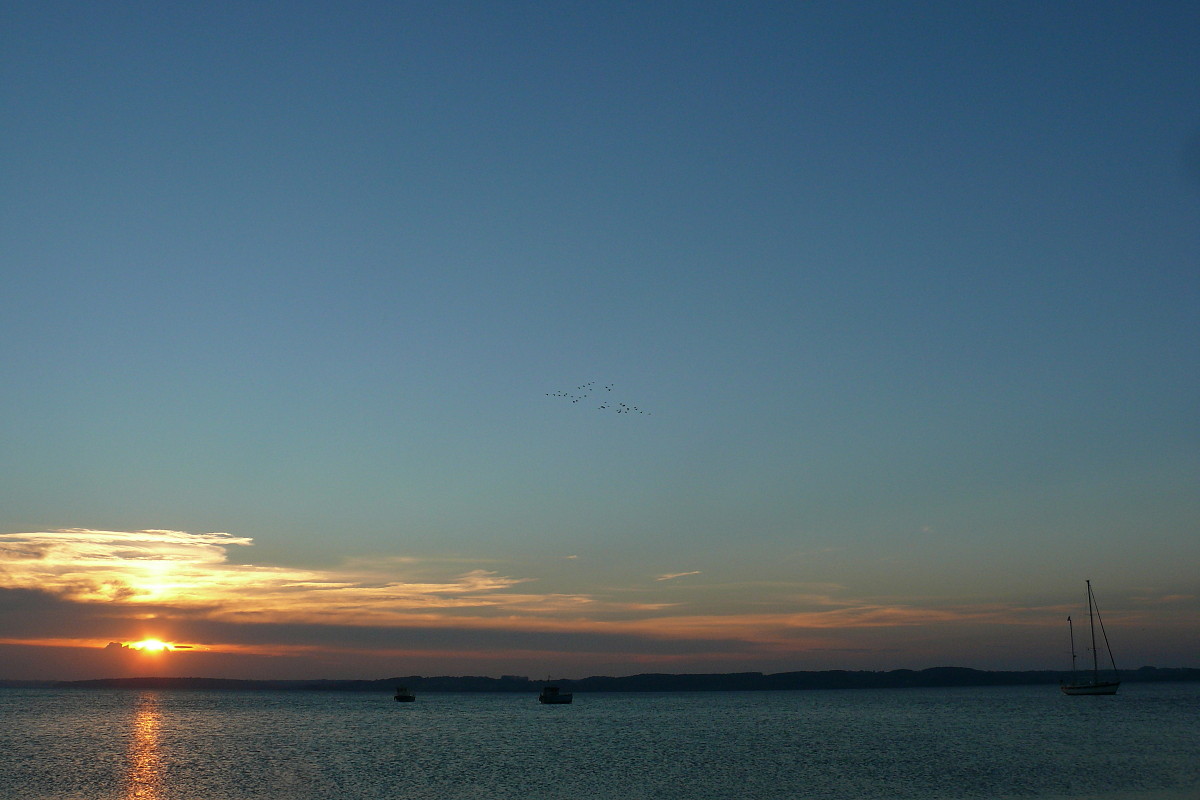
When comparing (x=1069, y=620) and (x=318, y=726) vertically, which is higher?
(x=1069, y=620)

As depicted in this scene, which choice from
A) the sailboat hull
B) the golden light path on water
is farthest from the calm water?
the sailboat hull

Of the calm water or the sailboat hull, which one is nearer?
the calm water

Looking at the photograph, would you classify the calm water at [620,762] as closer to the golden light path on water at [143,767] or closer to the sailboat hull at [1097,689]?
the golden light path on water at [143,767]

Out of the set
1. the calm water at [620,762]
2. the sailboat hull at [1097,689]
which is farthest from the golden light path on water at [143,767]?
the sailboat hull at [1097,689]

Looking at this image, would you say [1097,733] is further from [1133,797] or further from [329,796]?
[329,796]

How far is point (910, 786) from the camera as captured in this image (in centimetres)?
6016

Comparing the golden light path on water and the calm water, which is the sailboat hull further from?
the golden light path on water

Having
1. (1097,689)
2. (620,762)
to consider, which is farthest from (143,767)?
(1097,689)

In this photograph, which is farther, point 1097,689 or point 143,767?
point 1097,689

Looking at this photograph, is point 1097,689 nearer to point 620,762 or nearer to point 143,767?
point 620,762

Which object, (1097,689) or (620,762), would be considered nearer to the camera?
(620,762)

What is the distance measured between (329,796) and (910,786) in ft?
123

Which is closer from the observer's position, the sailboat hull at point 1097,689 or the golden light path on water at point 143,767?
the golden light path on water at point 143,767

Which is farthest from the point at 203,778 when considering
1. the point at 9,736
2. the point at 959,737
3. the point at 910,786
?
the point at 959,737
